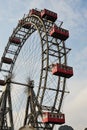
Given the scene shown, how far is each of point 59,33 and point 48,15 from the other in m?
4.85

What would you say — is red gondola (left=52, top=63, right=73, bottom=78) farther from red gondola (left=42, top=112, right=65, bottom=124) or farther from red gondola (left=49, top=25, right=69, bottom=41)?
red gondola (left=42, top=112, right=65, bottom=124)

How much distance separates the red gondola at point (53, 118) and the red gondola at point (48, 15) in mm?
16187

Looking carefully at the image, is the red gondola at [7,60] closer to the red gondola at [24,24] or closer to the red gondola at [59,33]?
the red gondola at [24,24]

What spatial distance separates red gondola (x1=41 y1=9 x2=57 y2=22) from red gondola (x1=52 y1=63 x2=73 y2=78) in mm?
9707

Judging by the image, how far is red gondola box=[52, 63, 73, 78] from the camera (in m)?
35.8

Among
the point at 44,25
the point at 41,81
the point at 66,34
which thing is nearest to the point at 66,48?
the point at 66,34

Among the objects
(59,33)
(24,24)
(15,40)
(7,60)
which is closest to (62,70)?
(59,33)

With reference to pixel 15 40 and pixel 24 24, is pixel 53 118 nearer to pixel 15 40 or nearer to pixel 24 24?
pixel 24 24

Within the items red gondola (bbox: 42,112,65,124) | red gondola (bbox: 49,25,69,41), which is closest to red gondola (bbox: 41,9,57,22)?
red gondola (bbox: 49,25,69,41)

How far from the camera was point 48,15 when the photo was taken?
41938mm

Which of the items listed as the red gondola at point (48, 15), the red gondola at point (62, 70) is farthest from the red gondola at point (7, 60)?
the red gondola at point (62, 70)

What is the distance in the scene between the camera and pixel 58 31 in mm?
38750

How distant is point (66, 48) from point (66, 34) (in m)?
2.25

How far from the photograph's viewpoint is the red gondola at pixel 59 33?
38594 millimetres
